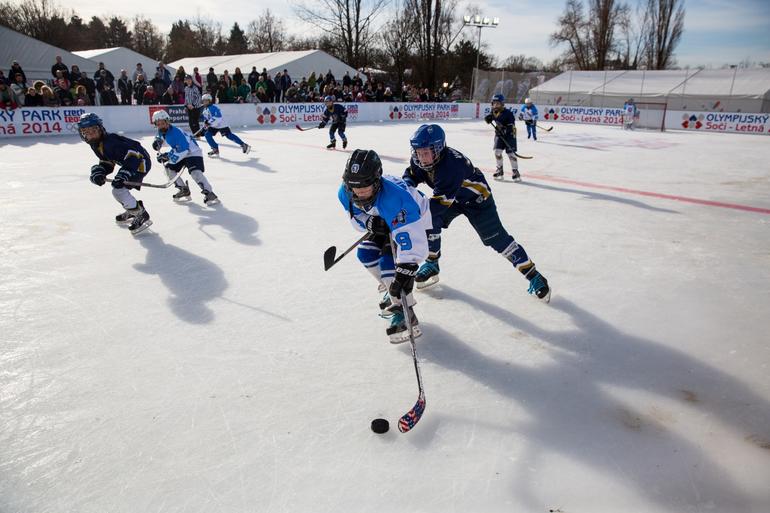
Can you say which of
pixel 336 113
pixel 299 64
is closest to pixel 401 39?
pixel 299 64

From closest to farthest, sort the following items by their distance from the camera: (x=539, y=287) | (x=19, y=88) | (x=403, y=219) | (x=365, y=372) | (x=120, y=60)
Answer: (x=403, y=219)
(x=365, y=372)
(x=539, y=287)
(x=19, y=88)
(x=120, y=60)

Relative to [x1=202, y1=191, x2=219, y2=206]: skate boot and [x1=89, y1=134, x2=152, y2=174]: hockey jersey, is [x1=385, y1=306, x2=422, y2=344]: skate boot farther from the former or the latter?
[x1=202, y1=191, x2=219, y2=206]: skate boot

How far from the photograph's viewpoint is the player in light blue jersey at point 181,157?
21.4 feet

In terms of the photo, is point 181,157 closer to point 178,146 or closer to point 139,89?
point 178,146

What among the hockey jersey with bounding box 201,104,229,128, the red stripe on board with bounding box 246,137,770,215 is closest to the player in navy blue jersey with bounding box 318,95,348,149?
the hockey jersey with bounding box 201,104,229,128

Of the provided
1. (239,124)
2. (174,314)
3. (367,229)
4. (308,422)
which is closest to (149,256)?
(174,314)

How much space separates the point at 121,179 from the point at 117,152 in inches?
13.7

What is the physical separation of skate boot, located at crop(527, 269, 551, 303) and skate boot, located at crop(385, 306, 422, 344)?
42.4 inches

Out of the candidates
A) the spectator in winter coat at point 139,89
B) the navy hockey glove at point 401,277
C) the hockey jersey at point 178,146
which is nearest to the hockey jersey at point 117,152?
the hockey jersey at point 178,146

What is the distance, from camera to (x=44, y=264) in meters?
4.37

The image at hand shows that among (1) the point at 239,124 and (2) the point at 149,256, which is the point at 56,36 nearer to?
(1) the point at 239,124

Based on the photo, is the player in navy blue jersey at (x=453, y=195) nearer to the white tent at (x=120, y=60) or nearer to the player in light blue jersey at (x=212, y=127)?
the player in light blue jersey at (x=212, y=127)

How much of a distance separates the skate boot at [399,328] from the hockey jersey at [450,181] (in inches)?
31.8

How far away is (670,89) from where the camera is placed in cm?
2406
